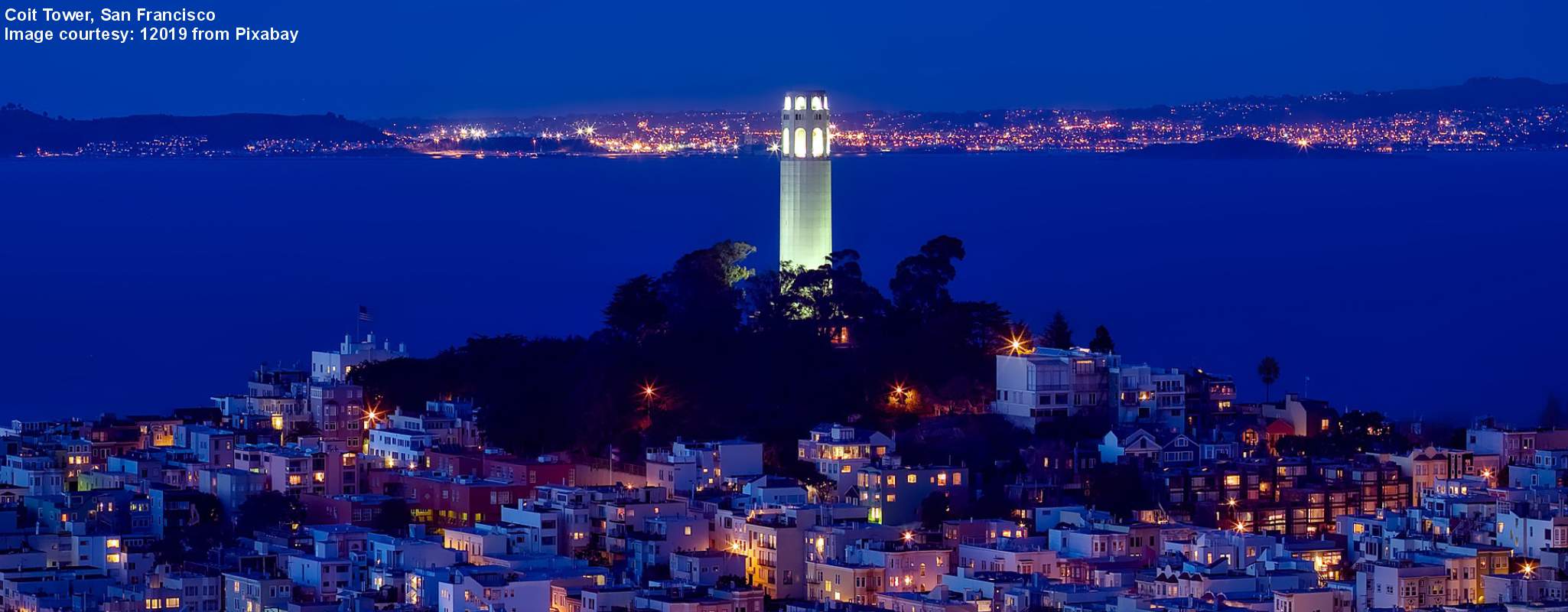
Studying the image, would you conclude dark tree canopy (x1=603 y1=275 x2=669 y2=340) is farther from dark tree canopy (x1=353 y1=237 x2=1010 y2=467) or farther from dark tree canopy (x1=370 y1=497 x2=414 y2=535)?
dark tree canopy (x1=370 y1=497 x2=414 y2=535)

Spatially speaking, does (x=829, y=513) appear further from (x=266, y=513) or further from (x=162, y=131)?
(x=162, y=131)

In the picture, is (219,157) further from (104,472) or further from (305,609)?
(305,609)

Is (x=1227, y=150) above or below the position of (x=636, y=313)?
above

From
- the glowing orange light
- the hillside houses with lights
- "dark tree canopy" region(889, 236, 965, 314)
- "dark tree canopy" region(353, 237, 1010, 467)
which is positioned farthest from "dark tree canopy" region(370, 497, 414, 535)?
"dark tree canopy" region(889, 236, 965, 314)

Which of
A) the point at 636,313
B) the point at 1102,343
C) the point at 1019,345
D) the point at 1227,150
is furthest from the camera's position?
the point at 1227,150

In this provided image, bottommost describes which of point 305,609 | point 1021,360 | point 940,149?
point 305,609

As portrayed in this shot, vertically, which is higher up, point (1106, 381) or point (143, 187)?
point (143, 187)

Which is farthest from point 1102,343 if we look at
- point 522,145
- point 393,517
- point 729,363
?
point 522,145

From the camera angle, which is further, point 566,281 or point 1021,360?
point 566,281

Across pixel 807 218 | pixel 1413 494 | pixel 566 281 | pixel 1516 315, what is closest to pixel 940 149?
pixel 566 281
